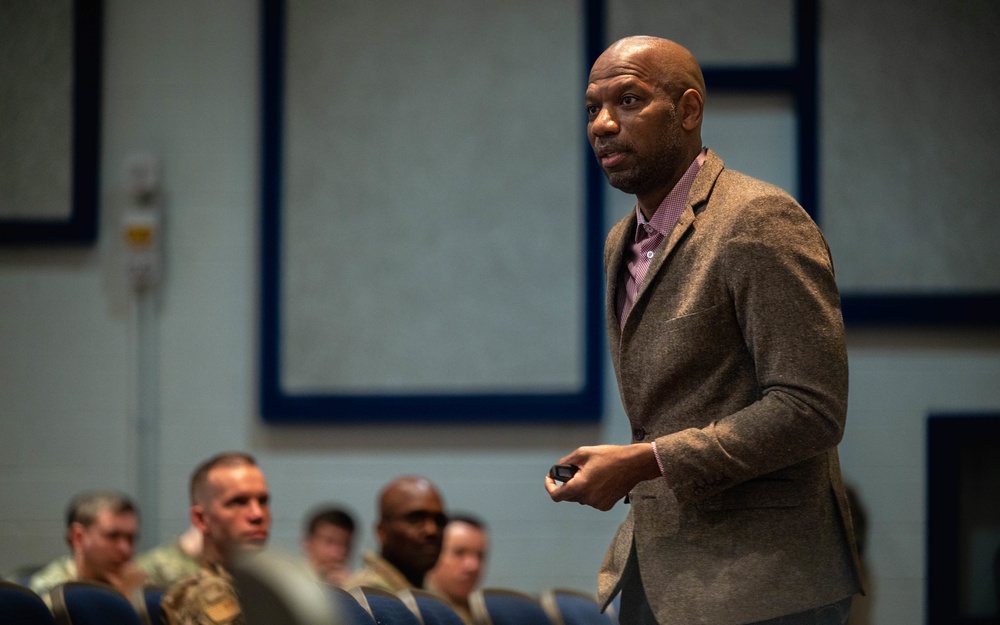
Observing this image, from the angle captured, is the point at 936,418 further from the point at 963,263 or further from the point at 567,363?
the point at 567,363

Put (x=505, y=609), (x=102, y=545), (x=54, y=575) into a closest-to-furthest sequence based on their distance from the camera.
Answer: (x=505, y=609) → (x=102, y=545) → (x=54, y=575)

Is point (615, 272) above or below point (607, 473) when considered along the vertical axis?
above

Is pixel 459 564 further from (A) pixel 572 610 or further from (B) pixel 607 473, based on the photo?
(B) pixel 607 473

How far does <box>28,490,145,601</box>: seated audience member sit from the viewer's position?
4148mm

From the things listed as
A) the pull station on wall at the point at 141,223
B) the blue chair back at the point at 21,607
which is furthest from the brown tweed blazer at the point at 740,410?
the pull station on wall at the point at 141,223

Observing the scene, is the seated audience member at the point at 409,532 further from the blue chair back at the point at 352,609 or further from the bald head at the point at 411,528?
the blue chair back at the point at 352,609

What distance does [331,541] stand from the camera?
502 centimetres

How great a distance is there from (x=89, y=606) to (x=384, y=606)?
749 mm

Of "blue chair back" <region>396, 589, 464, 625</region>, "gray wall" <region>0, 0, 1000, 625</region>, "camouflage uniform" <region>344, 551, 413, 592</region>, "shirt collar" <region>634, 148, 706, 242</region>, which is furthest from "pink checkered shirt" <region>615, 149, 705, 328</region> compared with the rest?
"gray wall" <region>0, 0, 1000, 625</region>

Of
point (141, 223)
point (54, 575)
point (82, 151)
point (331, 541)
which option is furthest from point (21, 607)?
point (82, 151)

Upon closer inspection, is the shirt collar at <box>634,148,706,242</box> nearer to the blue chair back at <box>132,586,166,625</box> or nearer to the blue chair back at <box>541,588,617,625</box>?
the blue chair back at <box>541,588,617,625</box>

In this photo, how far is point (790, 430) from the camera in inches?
54.9

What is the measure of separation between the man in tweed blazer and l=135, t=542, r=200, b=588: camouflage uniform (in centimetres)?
315

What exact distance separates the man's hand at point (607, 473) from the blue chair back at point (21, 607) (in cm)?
145
